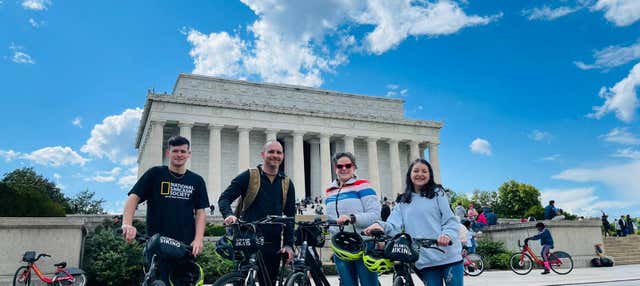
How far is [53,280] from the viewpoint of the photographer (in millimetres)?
10602

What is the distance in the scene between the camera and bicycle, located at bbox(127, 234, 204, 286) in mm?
4328

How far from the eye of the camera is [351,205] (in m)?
5.88

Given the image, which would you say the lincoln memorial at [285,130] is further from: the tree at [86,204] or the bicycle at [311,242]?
the bicycle at [311,242]

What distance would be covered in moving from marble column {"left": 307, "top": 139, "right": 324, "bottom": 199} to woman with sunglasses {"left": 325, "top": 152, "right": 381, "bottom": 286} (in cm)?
4357

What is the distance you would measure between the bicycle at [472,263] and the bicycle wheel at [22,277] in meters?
11.2

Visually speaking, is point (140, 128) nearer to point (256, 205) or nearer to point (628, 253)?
point (628, 253)

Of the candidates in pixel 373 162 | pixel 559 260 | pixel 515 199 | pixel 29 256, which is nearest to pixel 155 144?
pixel 373 162

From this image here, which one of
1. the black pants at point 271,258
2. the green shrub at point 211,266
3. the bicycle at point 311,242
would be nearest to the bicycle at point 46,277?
the green shrub at point 211,266

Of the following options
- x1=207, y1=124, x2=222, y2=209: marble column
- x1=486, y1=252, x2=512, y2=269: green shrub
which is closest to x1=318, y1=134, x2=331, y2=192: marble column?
x1=207, y1=124, x2=222, y2=209: marble column

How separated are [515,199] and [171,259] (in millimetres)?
72669

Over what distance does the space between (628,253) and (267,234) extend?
21.6 m

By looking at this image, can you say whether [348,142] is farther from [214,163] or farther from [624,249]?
[624,249]

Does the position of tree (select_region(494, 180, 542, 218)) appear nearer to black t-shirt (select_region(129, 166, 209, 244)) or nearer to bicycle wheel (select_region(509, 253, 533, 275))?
bicycle wheel (select_region(509, 253, 533, 275))

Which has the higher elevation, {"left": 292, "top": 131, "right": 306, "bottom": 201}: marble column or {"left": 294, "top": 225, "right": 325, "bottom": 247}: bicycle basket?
{"left": 292, "top": 131, "right": 306, "bottom": 201}: marble column
